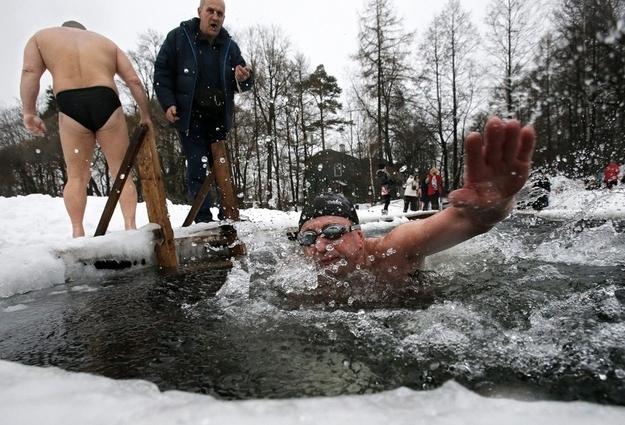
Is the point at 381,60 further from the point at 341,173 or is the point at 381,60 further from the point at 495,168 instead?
the point at 495,168

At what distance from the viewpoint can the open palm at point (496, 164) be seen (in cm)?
151

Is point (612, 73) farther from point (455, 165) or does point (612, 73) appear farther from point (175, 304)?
point (175, 304)

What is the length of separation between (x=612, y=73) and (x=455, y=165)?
35.0ft

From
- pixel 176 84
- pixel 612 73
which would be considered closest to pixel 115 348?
pixel 176 84

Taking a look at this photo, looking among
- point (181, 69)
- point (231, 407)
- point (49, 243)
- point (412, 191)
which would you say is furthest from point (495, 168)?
A: point (412, 191)

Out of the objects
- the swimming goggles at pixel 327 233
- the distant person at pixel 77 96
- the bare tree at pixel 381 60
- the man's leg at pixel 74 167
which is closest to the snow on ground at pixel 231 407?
the swimming goggles at pixel 327 233

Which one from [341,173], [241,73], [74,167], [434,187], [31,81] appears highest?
[341,173]

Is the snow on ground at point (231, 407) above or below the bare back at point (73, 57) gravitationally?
below

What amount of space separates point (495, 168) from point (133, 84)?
363cm

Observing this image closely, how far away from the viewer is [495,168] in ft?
5.22

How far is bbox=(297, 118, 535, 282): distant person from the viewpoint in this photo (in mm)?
1533

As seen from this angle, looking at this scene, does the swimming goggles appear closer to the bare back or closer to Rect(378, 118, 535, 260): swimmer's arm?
Rect(378, 118, 535, 260): swimmer's arm

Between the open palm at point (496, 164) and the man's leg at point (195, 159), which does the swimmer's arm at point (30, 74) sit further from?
the open palm at point (496, 164)

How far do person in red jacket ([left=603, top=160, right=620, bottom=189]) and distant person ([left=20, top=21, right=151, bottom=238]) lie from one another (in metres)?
14.4
